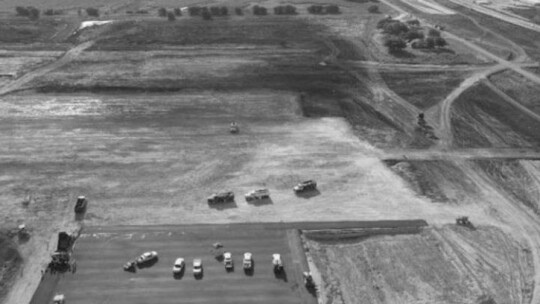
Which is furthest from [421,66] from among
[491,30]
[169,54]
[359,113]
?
[169,54]

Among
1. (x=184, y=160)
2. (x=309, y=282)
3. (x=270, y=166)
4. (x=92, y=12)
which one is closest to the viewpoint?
(x=309, y=282)

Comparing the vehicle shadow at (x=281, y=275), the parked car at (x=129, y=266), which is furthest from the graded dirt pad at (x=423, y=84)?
the parked car at (x=129, y=266)

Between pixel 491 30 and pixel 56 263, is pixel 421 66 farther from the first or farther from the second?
pixel 56 263

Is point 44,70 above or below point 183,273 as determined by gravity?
above

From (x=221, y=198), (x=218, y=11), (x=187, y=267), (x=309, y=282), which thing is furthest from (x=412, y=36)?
(x=187, y=267)

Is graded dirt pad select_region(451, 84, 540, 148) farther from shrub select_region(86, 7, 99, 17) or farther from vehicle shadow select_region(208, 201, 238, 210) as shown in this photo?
shrub select_region(86, 7, 99, 17)

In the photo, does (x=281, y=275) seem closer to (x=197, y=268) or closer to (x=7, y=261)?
(x=197, y=268)
